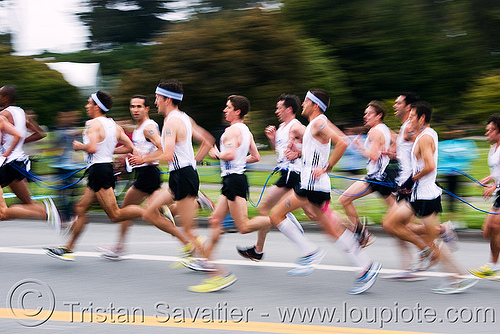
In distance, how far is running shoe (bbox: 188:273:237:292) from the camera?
700 centimetres

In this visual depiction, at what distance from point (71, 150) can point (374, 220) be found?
5111 millimetres

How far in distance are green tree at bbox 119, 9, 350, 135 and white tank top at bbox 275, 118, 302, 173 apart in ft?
55.4

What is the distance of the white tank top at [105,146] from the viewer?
316 inches

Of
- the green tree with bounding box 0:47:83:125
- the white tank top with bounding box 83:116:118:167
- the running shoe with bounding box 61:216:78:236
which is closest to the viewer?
the white tank top with bounding box 83:116:118:167

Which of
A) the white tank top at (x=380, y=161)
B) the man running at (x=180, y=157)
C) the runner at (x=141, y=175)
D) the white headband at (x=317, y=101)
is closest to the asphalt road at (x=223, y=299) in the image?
the runner at (x=141, y=175)

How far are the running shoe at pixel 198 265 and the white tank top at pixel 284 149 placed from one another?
1.82 m

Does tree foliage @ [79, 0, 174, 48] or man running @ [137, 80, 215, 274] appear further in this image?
tree foliage @ [79, 0, 174, 48]

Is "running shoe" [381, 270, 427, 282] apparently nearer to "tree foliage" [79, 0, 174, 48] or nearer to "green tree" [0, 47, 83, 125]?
"green tree" [0, 47, 83, 125]

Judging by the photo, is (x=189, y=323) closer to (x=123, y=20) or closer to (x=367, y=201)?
(x=367, y=201)

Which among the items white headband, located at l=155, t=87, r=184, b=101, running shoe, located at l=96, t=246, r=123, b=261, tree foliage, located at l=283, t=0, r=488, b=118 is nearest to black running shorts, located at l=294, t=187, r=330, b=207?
white headband, located at l=155, t=87, r=184, b=101

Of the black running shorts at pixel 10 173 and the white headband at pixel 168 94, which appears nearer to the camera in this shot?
the white headband at pixel 168 94

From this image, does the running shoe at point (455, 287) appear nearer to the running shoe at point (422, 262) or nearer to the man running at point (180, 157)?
the running shoe at point (422, 262)

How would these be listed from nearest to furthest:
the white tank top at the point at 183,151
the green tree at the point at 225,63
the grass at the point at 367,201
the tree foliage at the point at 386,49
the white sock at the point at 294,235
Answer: the white tank top at the point at 183,151 < the white sock at the point at 294,235 < the grass at the point at 367,201 < the green tree at the point at 225,63 < the tree foliage at the point at 386,49

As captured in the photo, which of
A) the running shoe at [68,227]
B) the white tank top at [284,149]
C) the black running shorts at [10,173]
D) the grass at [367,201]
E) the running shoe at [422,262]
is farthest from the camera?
the grass at [367,201]
